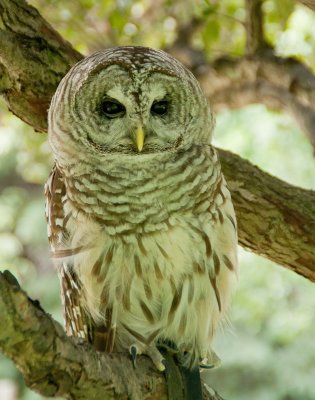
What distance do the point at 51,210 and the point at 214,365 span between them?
0.84m

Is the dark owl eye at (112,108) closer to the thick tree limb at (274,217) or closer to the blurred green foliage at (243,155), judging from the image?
the thick tree limb at (274,217)

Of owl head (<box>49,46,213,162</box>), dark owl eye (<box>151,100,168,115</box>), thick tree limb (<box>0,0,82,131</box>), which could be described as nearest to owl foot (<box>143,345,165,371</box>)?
owl head (<box>49,46,213,162</box>)

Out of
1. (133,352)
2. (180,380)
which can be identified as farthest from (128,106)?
(180,380)

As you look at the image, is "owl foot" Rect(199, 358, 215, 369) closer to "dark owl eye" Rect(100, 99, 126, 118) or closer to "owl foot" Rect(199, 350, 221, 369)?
"owl foot" Rect(199, 350, 221, 369)

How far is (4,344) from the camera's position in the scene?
6.61 feet

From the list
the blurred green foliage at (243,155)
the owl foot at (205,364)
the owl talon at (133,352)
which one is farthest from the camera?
the blurred green foliage at (243,155)

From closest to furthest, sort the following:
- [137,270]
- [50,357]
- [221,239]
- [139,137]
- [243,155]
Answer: [50,357], [139,137], [137,270], [221,239], [243,155]

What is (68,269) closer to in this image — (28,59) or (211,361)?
(211,361)

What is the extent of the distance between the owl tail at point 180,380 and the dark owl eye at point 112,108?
843mm

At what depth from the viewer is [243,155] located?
230 inches

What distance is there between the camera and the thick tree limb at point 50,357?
198 cm

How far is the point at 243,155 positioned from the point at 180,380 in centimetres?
317

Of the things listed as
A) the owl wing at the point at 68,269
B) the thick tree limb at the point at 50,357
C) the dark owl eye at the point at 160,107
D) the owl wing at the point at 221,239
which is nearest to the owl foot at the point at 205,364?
the owl wing at the point at 221,239

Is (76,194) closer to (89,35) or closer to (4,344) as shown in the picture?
(4,344)
